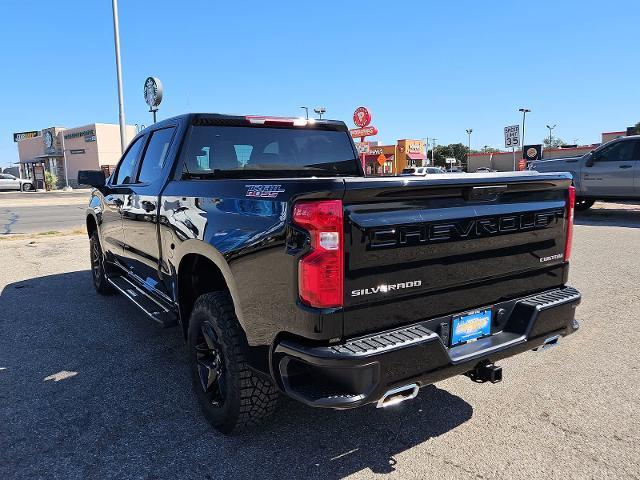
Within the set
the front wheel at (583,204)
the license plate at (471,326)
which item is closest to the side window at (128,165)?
the license plate at (471,326)

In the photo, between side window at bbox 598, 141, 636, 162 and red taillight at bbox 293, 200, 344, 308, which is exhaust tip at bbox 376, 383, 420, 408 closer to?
red taillight at bbox 293, 200, 344, 308

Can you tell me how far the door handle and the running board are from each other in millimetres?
748

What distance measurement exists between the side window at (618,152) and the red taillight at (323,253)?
12.5m

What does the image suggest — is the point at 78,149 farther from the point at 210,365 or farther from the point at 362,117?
the point at 210,365

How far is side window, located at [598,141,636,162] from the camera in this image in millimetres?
11906

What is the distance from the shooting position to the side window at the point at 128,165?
187 inches

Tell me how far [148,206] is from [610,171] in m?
12.0

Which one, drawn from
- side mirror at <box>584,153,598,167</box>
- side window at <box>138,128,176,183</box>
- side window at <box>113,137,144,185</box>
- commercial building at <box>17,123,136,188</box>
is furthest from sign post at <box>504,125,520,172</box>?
commercial building at <box>17,123,136,188</box>

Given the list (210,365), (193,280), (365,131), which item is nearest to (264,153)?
(193,280)

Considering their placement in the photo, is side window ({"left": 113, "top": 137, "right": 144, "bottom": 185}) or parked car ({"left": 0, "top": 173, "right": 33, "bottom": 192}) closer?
side window ({"left": 113, "top": 137, "right": 144, "bottom": 185})

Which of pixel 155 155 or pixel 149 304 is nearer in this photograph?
pixel 149 304

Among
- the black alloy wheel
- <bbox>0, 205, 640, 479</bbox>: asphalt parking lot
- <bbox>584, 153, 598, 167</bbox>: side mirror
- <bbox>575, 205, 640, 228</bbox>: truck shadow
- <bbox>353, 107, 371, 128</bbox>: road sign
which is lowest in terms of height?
<bbox>0, 205, 640, 479</bbox>: asphalt parking lot

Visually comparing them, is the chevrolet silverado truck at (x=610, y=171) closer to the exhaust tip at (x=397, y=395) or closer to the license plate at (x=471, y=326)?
the license plate at (x=471, y=326)

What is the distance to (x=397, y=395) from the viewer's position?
91.1 inches
